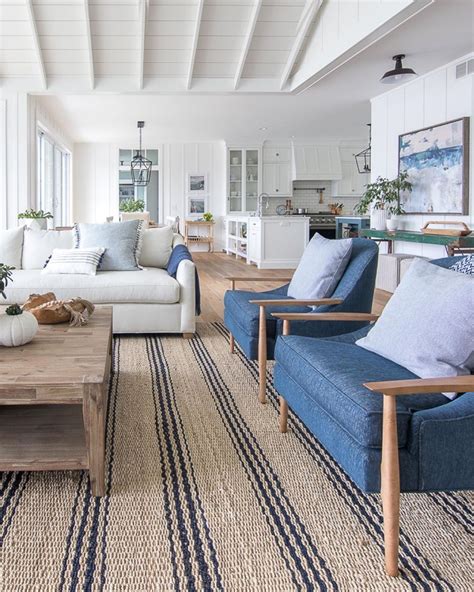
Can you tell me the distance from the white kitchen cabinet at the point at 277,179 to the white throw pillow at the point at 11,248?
9.27 metres

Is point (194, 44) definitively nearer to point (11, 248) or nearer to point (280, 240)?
point (11, 248)

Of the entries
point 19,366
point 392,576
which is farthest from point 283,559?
point 19,366

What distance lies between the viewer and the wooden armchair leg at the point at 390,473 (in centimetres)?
167

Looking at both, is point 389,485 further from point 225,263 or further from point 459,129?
point 225,263

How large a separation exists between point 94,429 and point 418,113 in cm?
671

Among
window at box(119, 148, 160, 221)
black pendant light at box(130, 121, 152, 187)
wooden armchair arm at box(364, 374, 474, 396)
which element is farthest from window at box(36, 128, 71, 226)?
wooden armchair arm at box(364, 374, 474, 396)

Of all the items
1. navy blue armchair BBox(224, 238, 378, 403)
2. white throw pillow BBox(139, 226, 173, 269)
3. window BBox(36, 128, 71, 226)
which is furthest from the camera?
window BBox(36, 128, 71, 226)

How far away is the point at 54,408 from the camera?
265 centimetres

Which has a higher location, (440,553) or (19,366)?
(19,366)

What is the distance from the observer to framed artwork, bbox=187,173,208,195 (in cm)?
1432

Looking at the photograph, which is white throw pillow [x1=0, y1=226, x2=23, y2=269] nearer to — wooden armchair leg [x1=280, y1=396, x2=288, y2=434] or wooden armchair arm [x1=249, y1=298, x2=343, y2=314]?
wooden armchair arm [x1=249, y1=298, x2=343, y2=314]

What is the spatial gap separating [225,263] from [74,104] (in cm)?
380

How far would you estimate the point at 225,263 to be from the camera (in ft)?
37.6

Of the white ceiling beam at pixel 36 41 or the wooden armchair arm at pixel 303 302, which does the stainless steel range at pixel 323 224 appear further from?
the wooden armchair arm at pixel 303 302
